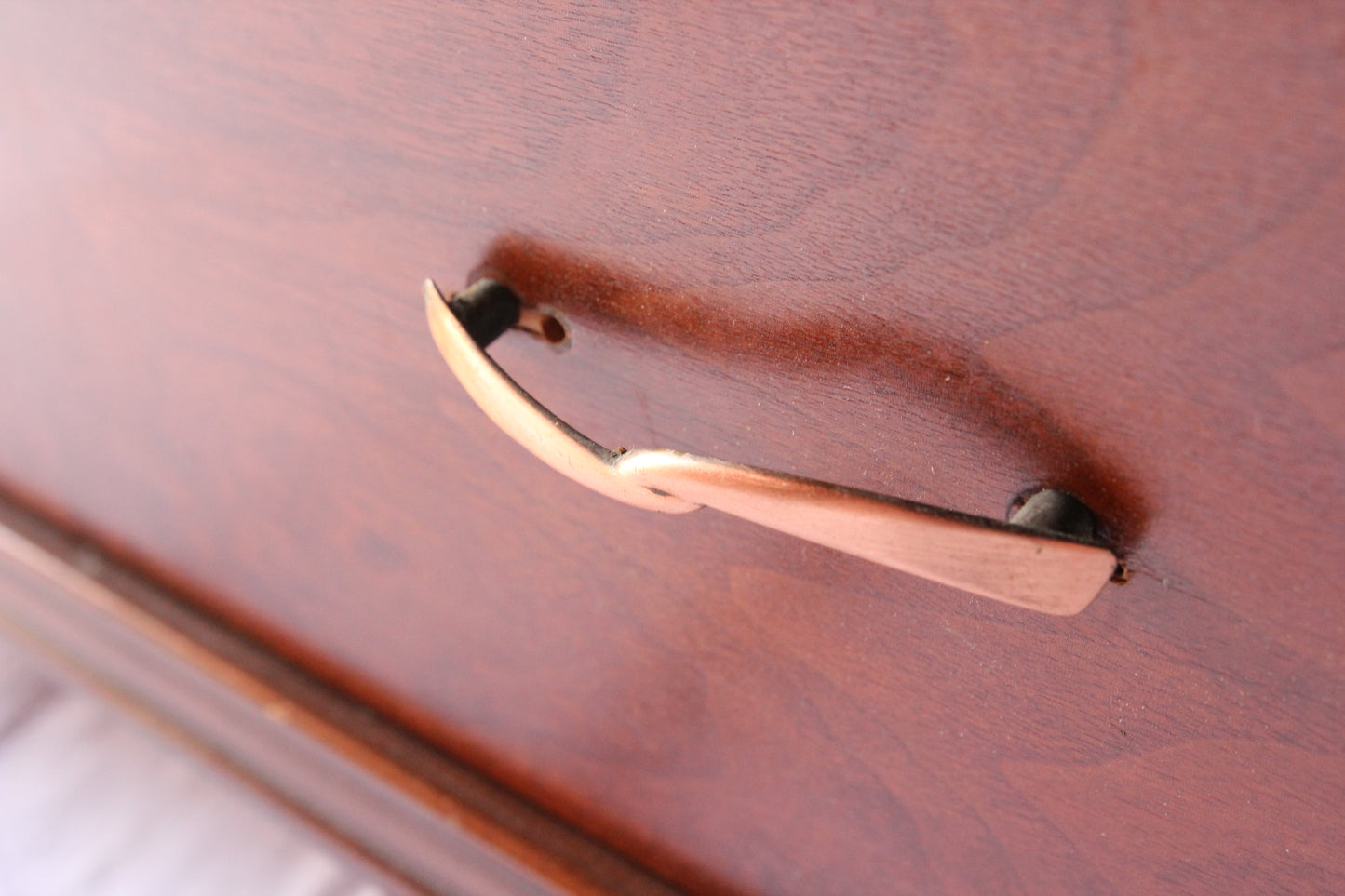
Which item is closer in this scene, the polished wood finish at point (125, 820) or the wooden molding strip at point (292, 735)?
the wooden molding strip at point (292, 735)

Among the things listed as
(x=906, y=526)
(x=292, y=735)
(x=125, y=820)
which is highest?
(x=906, y=526)

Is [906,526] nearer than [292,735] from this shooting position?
Yes

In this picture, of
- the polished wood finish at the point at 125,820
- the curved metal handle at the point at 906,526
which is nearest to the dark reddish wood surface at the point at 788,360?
the curved metal handle at the point at 906,526

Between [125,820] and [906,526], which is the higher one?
[906,526]

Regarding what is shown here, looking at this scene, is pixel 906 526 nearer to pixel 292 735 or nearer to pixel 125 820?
pixel 292 735

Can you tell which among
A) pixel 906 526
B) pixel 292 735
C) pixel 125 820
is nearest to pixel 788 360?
pixel 906 526

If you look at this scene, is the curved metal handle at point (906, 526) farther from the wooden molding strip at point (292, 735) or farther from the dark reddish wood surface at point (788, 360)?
the wooden molding strip at point (292, 735)
